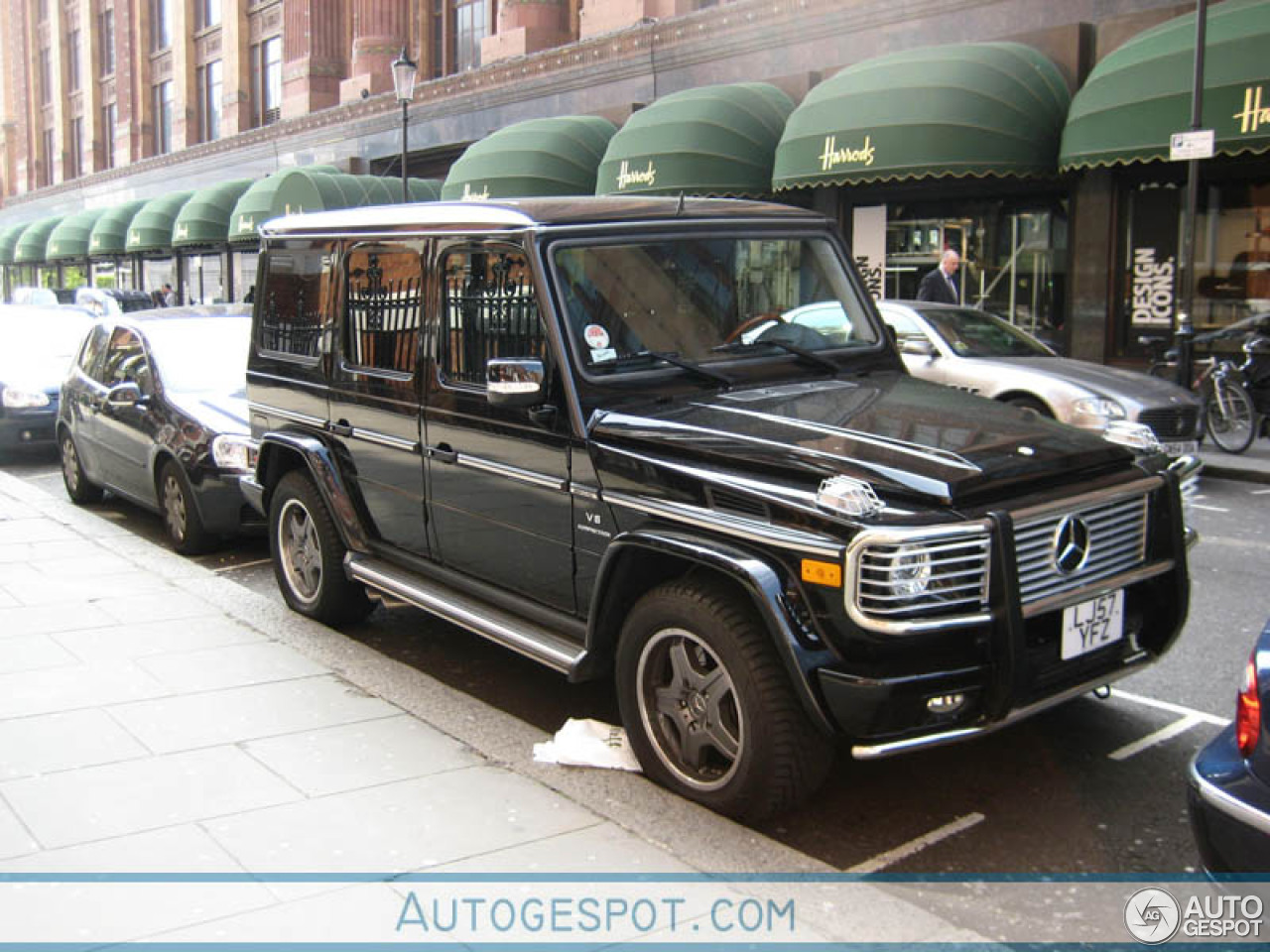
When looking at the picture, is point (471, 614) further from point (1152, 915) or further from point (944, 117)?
point (944, 117)

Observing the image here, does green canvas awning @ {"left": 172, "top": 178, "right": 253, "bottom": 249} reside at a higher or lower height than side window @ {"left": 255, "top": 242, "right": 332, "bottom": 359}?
higher

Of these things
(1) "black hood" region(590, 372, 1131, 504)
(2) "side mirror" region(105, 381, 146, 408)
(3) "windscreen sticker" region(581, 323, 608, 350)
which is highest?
(3) "windscreen sticker" region(581, 323, 608, 350)

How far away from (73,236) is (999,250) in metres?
37.8

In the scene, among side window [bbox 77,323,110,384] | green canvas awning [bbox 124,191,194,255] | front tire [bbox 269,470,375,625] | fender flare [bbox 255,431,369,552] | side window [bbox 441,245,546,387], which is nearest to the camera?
side window [bbox 441,245,546,387]

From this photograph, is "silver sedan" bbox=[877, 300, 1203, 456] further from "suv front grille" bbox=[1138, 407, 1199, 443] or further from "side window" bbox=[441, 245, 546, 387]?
"side window" bbox=[441, 245, 546, 387]

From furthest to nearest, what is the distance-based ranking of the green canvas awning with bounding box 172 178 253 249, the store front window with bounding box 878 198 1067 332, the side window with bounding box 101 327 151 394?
the green canvas awning with bounding box 172 178 253 249 < the store front window with bounding box 878 198 1067 332 < the side window with bounding box 101 327 151 394

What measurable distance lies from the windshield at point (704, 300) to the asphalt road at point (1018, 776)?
A: 1.57 m

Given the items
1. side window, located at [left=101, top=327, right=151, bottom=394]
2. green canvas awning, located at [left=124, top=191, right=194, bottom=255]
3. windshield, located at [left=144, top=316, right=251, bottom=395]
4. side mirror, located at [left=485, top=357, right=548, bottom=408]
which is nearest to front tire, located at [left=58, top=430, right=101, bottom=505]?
side window, located at [left=101, top=327, right=151, bottom=394]

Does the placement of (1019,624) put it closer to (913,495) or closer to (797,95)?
(913,495)

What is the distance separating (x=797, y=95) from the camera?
760 inches

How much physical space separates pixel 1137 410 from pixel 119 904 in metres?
8.95

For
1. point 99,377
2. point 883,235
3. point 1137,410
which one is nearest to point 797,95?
point 883,235

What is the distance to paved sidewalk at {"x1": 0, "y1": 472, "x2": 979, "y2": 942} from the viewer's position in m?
3.38

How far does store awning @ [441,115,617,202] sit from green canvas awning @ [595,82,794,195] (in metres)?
1.96
